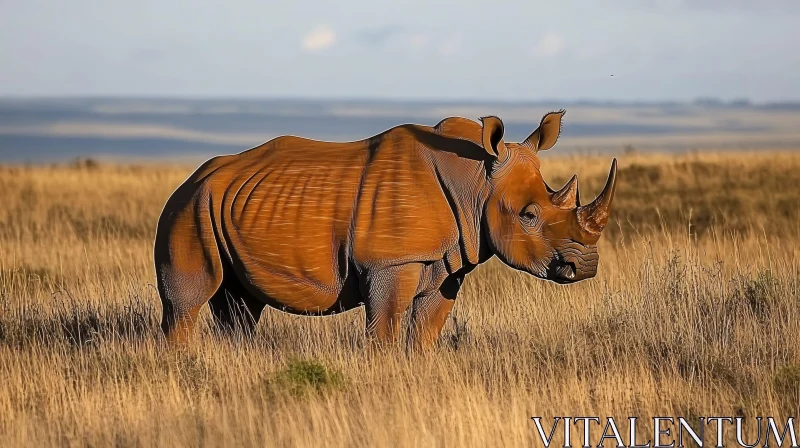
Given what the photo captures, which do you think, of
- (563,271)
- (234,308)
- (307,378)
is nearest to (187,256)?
(234,308)

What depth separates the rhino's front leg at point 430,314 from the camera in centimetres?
784

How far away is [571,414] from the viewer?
269 inches

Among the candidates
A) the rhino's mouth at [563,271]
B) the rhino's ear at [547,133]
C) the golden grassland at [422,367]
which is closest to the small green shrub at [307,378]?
the golden grassland at [422,367]

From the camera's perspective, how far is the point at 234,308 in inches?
321

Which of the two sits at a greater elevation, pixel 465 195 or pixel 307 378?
pixel 465 195

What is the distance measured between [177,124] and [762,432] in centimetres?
17541

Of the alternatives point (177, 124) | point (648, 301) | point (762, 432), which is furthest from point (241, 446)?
point (177, 124)

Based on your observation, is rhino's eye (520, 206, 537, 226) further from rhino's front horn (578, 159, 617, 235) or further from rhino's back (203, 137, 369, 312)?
rhino's back (203, 137, 369, 312)

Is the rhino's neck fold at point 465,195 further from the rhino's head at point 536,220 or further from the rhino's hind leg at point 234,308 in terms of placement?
the rhino's hind leg at point 234,308

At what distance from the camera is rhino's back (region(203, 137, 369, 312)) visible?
7.46 m

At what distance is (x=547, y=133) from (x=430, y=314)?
1.26 m

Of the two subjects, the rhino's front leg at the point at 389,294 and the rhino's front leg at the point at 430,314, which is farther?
the rhino's front leg at the point at 430,314

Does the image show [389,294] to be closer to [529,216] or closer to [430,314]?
[430,314]

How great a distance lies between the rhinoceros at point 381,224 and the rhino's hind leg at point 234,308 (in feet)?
0.90
